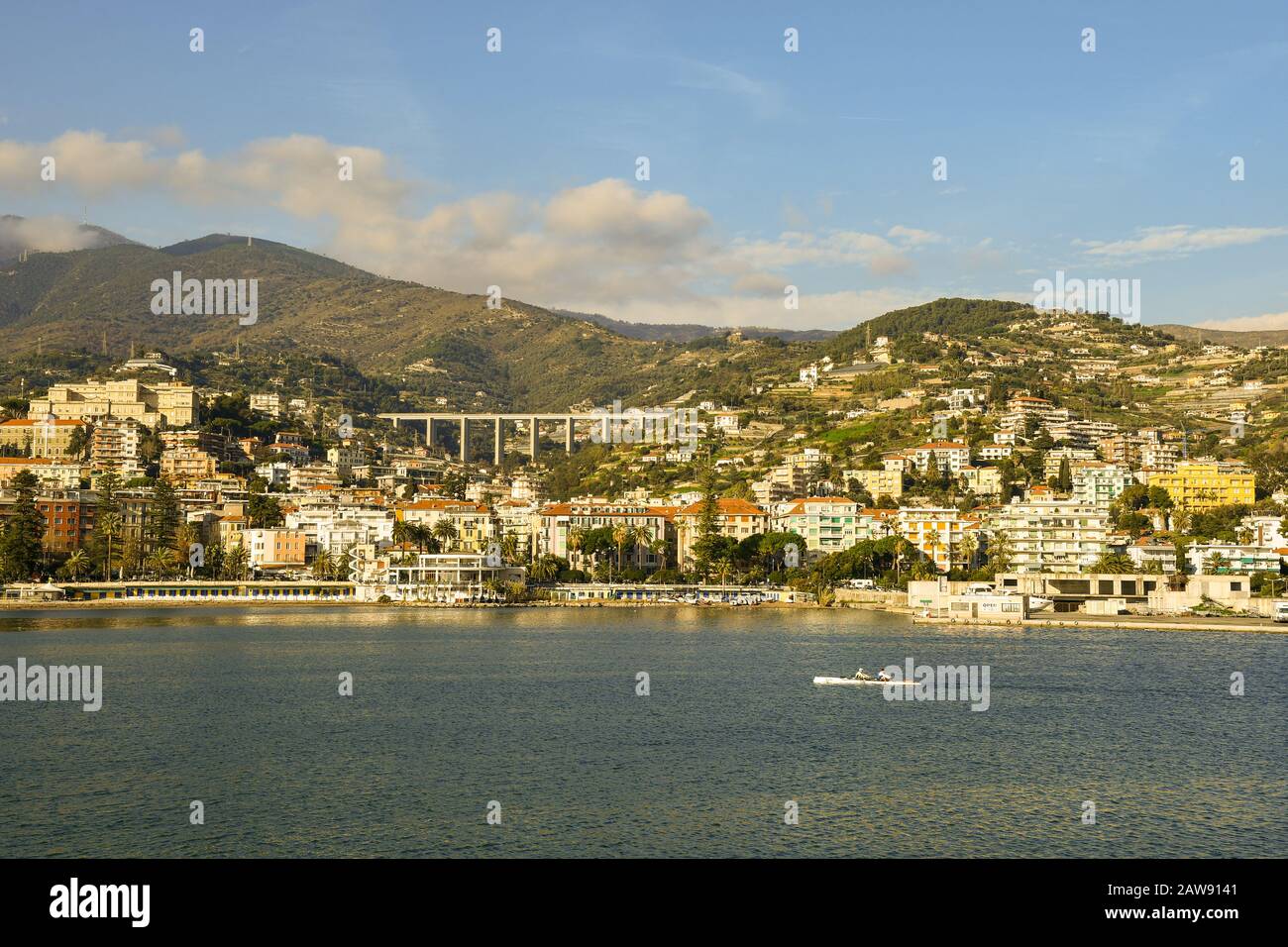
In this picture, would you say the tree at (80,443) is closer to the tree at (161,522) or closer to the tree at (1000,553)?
the tree at (161,522)

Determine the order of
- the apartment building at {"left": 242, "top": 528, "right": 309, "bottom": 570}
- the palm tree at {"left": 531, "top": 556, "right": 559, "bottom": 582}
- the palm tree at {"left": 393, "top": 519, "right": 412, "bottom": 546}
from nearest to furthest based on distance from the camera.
Result: the palm tree at {"left": 531, "top": 556, "right": 559, "bottom": 582}, the apartment building at {"left": 242, "top": 528, "right": 309, "bottom": 570}, the palm tree at {"left": 393, "top": 519, "right": 412, "bottom": 546}

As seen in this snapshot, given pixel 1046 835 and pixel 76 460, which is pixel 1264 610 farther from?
pixel 76 460

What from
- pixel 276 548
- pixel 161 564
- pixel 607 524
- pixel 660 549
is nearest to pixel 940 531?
pixel 660 549

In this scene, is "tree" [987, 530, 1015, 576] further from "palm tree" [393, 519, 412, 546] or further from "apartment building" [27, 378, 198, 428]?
"apartment building" [27, 378, 198, 428]

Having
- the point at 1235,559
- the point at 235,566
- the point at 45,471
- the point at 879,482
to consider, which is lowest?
the point at 235,566

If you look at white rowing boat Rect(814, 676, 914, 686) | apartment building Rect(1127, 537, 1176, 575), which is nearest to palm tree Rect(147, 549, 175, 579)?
apartment building Rect(1127, 537, 1176, 575)

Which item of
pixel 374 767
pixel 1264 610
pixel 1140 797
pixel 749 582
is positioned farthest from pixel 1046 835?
pixel 749 582

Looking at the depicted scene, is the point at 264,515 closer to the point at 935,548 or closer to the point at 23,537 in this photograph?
the point at 23,537
